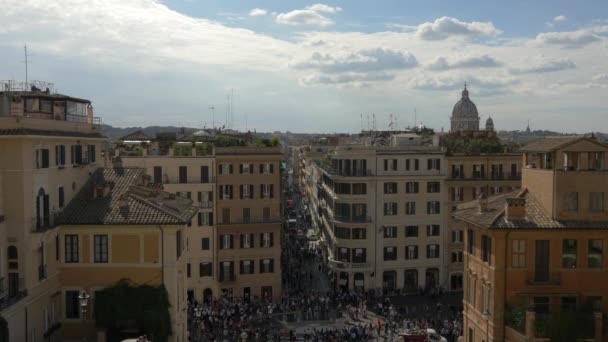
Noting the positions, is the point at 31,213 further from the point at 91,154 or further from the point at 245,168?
the point at 245,168

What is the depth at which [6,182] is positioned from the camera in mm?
30766

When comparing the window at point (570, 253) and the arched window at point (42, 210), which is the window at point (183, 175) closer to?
the arched window at point (42, 210)

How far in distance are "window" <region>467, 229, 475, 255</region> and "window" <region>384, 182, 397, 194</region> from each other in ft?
89.2

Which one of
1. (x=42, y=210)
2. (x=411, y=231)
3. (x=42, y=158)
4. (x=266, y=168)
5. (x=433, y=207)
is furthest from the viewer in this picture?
(x=433, y=207)

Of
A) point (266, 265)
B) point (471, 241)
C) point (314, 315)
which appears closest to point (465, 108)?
point (266, 265)

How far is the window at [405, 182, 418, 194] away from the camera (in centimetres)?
6781

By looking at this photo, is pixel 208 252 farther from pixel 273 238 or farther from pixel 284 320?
pixel 284 320

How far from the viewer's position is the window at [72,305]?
112 feet

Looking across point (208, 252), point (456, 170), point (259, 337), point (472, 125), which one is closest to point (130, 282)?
point (259, 337)

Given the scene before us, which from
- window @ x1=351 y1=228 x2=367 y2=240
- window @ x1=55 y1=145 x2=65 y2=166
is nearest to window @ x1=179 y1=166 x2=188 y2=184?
window @ x1=351 y1=228 x2=367 y2=240

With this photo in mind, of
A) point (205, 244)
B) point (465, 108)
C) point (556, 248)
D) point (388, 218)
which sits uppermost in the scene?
point (465, 108)

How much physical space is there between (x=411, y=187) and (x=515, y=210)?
3241cm

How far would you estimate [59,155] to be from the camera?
34719 mm

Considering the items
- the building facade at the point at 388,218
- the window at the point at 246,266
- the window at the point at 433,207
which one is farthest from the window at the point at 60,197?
the window at the point at 433,207
